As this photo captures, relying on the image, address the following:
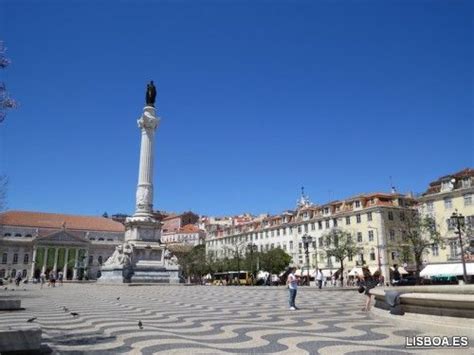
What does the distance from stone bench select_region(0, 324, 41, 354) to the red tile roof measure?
127 meters

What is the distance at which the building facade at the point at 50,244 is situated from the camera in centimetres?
11338

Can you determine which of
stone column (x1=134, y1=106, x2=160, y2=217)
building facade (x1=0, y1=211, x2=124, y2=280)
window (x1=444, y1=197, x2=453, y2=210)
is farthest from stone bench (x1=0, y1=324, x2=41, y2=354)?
building facade (x1=0, y1=211, x2=124, y2=280)

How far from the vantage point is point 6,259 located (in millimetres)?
114688

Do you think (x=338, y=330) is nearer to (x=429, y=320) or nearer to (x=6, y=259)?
(x=429, y=320)

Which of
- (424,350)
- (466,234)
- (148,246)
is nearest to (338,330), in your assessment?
(424,350)

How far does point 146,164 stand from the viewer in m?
48.2

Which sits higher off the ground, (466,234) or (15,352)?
(466,234)

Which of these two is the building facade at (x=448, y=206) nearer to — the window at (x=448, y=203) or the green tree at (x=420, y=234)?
the window at (x=448, y=203)

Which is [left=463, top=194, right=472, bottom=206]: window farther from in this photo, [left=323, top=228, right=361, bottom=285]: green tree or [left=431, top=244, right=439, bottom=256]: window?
[left=323, top=228, right=361, bottom=285]: green tree

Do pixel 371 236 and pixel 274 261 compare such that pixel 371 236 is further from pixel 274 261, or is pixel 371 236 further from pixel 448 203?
pixel 274 261

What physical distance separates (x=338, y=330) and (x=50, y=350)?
576 centimetres

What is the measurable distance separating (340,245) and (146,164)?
31790mm

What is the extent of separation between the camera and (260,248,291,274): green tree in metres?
77.5

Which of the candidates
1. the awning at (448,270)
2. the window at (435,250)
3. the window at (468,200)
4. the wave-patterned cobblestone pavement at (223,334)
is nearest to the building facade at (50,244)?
the window at (435,250)
